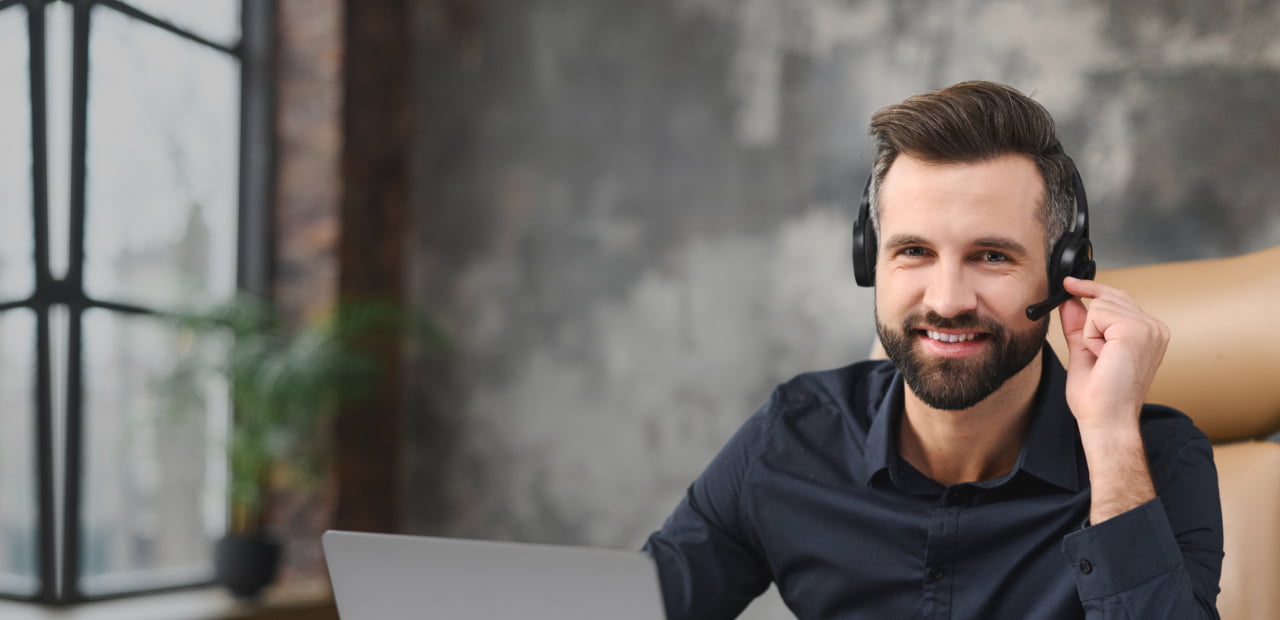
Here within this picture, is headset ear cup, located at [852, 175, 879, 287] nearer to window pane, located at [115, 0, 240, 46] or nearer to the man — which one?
the man

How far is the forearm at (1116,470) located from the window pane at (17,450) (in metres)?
2.39

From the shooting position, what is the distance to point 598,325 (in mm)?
3062

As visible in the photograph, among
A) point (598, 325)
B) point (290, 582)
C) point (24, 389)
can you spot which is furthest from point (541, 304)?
point (24, 389)

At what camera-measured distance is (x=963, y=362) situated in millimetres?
1101

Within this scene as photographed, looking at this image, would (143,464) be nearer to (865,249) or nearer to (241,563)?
(241,563)

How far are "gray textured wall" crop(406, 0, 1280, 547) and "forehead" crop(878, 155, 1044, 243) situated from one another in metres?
1.46

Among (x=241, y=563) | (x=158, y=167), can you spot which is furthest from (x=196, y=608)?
(x=158, y=167)

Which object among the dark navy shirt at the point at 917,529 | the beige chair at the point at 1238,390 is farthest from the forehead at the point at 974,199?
the beige chair at the point at 1238,390

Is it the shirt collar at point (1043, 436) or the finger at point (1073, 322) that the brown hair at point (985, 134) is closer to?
the finger at point (1073, 322)

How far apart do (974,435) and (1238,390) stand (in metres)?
0.36

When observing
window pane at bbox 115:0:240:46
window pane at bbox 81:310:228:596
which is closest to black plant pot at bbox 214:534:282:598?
window pane at bbox 81:310:228:596

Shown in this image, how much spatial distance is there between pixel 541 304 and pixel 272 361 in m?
0.78

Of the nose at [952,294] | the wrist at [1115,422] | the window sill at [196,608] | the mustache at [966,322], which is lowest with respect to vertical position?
the window sill at [196,608]

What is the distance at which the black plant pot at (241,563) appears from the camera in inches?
107
